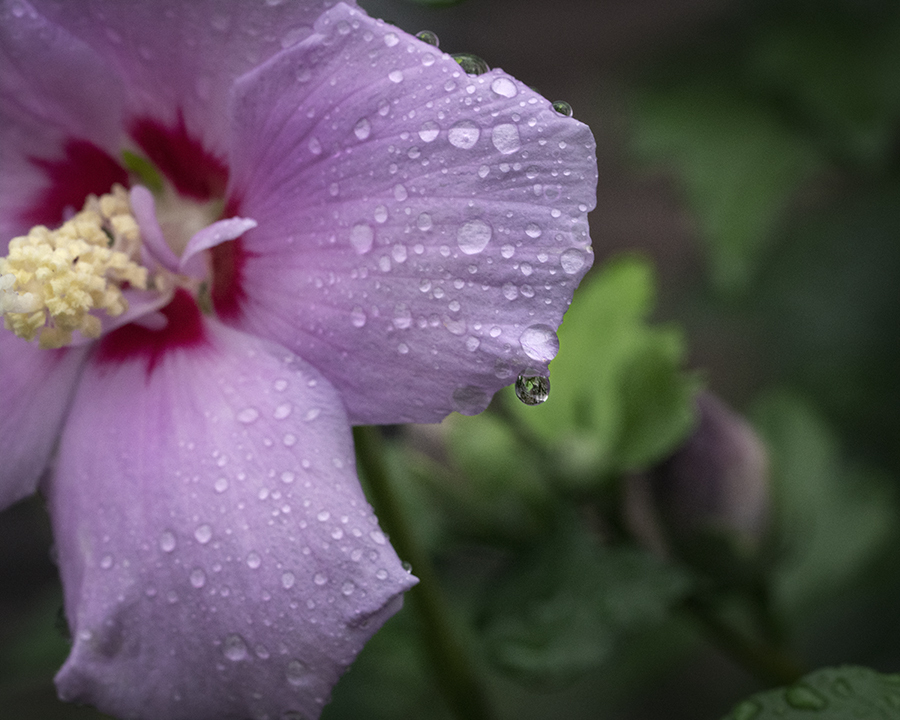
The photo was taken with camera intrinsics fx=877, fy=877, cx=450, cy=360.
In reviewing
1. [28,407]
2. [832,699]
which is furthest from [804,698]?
[28,407]

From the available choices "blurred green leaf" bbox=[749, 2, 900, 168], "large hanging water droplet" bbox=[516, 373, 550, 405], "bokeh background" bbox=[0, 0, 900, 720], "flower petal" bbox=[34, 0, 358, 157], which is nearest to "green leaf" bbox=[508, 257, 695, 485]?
"bokeh background" bbox=[0, 0, 900, 720]

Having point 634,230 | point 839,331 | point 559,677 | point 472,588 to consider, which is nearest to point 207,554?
point 559,677

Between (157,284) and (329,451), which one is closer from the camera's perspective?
(329,451)

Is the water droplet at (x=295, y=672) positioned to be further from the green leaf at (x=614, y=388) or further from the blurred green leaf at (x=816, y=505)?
the blurred green leaf at (x=816, y=505)

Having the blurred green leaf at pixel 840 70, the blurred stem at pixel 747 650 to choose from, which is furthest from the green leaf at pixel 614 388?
the blurred green leaf at pixel 840 70

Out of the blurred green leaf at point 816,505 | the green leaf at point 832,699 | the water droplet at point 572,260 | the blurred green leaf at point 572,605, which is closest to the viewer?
the water droplet at point 572,260

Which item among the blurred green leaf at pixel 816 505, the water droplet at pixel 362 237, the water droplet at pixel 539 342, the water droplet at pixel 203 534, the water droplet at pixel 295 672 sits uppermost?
the water droplet at pixel 362 237

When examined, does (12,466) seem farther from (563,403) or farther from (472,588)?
(472,588)

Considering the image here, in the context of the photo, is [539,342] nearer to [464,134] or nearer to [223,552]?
[464,134]

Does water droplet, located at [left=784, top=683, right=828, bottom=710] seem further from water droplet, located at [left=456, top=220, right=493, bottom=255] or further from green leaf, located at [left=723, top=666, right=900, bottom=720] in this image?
water droplet, located at [left=456, top=220, right=493, bottom=255]
